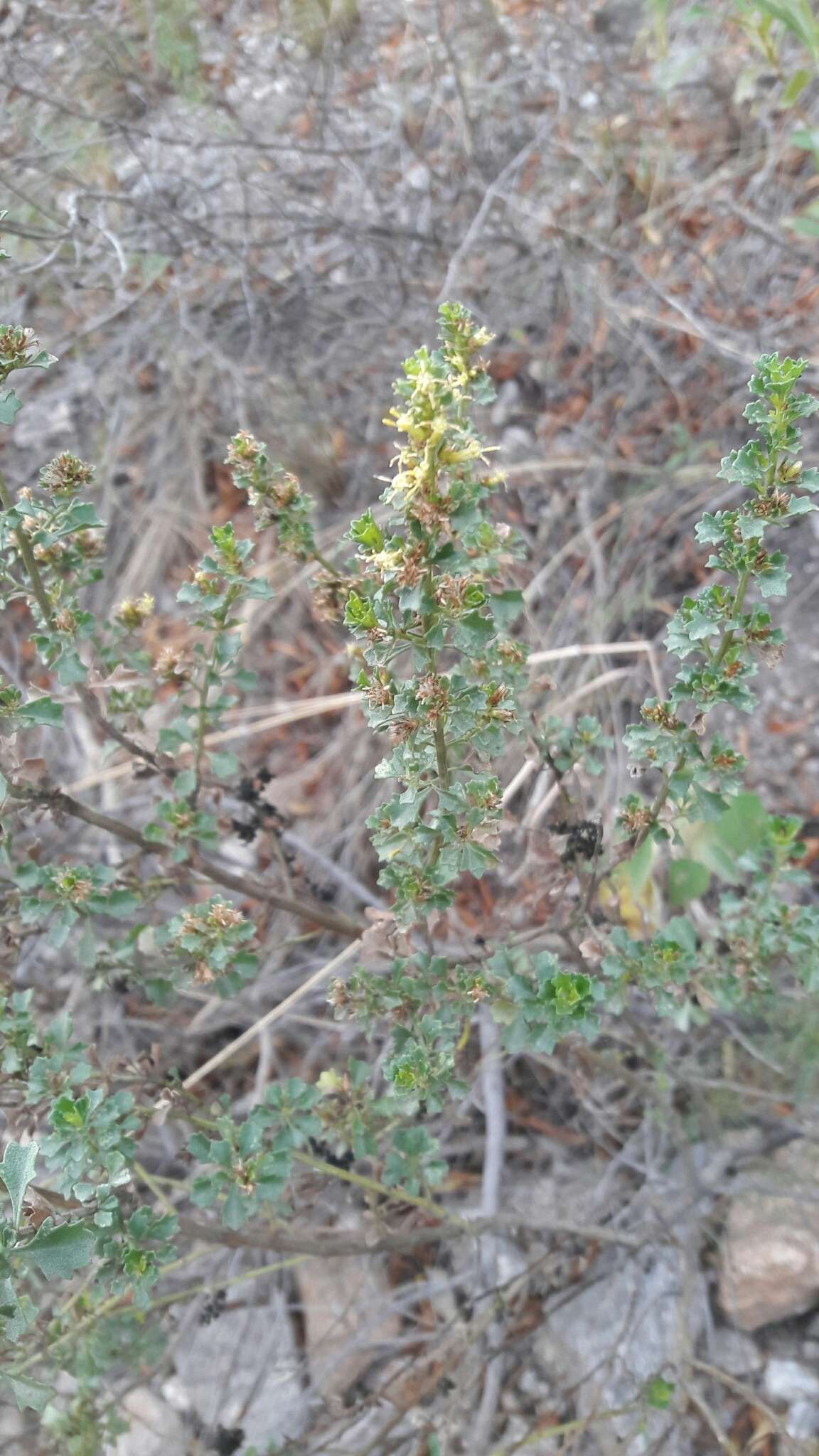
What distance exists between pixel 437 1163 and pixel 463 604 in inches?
37.4

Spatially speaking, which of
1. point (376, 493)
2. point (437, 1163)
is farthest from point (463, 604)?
point (376, 493)

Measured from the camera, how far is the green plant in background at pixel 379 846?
118 cm

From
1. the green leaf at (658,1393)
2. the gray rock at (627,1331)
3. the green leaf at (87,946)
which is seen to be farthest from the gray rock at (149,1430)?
the green leaf at (87,946)

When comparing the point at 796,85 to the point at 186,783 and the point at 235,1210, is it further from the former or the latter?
the point at 235,1210

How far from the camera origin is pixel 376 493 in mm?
3123

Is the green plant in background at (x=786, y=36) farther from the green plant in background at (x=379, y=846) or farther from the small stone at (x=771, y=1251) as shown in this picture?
the small stone at (x=771, y=1251)

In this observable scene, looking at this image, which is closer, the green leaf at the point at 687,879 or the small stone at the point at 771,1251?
the small stone at the point at 771,1251

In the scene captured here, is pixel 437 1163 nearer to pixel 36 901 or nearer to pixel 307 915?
pixel 307 915

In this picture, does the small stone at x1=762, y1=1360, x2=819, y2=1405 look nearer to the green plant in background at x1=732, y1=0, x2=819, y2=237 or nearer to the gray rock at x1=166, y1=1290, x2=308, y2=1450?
the gray rock at x1=166, y1=1290, x2=308, y2=1450

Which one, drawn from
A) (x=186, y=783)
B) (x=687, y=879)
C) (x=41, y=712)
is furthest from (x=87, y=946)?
(x=687, y=879)

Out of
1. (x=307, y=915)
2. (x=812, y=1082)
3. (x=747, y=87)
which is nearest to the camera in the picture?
(x=307, y=915)

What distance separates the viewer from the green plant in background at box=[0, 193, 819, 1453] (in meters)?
1.18

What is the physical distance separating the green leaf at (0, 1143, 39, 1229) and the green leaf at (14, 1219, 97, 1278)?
0.03 meters

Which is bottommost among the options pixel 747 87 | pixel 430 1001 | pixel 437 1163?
pixel 437 1163
